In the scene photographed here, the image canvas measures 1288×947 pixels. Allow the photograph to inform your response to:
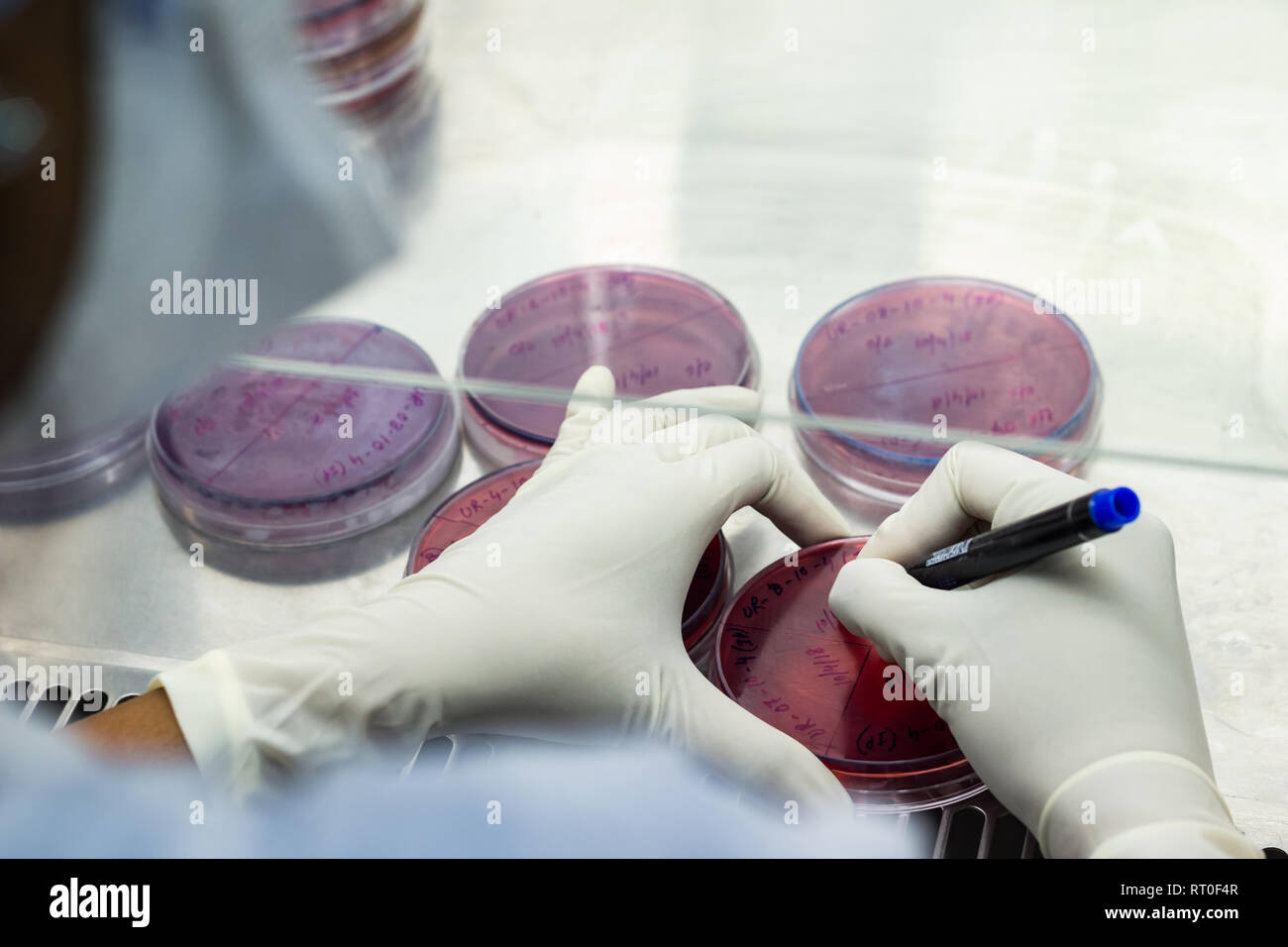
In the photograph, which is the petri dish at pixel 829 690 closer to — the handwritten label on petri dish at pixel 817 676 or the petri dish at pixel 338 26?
the handwritten label on petri dish at pixel 817 676

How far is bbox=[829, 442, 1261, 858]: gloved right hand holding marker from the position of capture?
117 centimetres

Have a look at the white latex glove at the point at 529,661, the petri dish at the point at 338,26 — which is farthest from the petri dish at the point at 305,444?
the petri dish at the point at 338,26

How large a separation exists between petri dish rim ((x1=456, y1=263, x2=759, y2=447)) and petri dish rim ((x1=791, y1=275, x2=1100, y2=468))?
0.09m

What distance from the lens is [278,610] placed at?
5.55ft

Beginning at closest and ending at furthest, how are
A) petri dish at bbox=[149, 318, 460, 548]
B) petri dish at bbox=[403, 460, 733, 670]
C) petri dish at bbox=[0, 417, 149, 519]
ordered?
1. petri dish at bbox=[403, 460, 733, 670]
2. petri dish at bbox=[149, 318, 460, 548]
3. petri dish at bbox=[0, 417, 149, 519]

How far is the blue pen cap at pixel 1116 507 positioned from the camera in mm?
1122

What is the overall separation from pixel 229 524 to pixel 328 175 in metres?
0.60

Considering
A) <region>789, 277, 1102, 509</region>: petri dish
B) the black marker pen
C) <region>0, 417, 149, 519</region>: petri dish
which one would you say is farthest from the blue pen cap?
<region>0, 417, 149, 519</region>: petri dish

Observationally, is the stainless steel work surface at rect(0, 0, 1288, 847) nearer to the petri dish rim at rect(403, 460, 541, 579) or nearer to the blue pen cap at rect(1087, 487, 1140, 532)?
the petri dish rim at rect(403, 460, 541, 579)

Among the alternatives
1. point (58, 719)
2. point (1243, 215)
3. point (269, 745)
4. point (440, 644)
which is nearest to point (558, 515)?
point (440, 644)

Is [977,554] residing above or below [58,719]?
above

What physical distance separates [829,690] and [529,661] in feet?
1.30

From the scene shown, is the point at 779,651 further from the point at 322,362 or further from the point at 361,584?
the point at 322,362

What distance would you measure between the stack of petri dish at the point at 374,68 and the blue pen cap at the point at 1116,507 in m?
1.64
